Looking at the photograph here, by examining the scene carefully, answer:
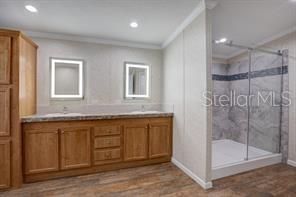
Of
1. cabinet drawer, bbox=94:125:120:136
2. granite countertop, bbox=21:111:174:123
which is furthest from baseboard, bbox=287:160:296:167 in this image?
cabinet drawer, bbox=94:125:120:136

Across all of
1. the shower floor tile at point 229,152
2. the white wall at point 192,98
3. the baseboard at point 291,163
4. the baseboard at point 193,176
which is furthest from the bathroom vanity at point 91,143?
the baseboard at point 291,163

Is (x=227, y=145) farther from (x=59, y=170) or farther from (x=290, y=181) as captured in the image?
(x=59, y=170)

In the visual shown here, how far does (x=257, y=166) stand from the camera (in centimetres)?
286

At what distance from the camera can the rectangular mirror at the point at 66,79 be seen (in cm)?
302

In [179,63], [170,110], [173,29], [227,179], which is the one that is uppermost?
[173,29]

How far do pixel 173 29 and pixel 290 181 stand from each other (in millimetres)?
2981

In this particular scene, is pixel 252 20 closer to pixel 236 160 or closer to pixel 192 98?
pixel 192 98

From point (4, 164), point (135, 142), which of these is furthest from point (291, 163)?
point (4, 164)

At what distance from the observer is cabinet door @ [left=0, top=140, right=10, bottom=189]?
216 centimetres

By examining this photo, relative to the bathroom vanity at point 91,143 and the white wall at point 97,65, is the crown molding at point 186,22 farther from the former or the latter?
the bathroom vanity at point 91,143

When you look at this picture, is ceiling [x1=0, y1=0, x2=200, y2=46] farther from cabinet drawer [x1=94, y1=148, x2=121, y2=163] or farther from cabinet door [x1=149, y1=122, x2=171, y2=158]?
cabinet drawer [x1=94, y1=148, x2=121, y2=163]

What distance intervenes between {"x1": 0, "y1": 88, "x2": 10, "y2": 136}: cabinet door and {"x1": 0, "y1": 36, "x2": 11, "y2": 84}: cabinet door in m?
0.14

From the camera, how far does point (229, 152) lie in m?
3.37

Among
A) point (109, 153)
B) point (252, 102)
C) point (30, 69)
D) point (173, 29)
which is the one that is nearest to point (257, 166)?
point (252, 102)
